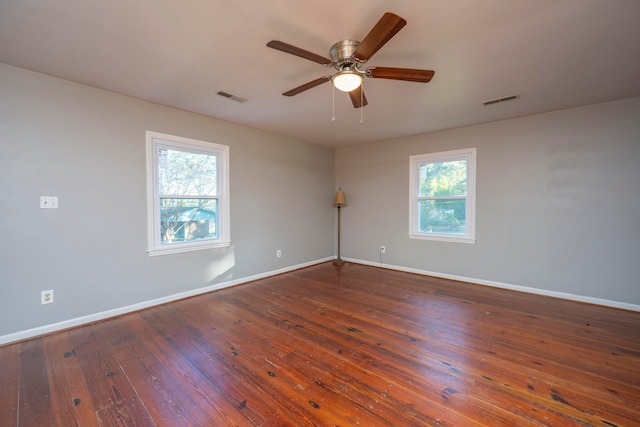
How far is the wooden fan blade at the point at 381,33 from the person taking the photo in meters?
1.41

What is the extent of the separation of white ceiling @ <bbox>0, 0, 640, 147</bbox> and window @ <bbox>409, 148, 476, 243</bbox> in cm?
113

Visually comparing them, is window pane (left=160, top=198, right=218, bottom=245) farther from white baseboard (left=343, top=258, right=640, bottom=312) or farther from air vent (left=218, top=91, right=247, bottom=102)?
white baseboard (left=343, top=258, right=640, bottom=312)

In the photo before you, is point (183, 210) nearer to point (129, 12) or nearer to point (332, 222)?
point (129, 12)

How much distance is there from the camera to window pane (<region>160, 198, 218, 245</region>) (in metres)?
3.34

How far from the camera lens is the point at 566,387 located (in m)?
1.79

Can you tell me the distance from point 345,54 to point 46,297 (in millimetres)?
3483

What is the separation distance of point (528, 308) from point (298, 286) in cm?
292

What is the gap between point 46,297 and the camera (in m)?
2.52

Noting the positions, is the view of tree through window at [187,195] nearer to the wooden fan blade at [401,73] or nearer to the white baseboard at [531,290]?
the wooden fan blade at [401,73]


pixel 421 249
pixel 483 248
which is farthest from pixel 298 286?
pixel 483 248

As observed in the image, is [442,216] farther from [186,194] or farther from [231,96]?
[186,194]

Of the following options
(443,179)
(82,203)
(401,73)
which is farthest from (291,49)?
(443,179)

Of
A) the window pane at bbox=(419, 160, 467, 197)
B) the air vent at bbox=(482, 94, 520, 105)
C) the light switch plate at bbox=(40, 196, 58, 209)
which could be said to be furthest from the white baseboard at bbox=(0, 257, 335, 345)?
the air vent at bbox=(482, 94, 520, 105)

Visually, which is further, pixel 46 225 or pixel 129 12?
pixel 46 225
